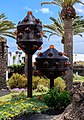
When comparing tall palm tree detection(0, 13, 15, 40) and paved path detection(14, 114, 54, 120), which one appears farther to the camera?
tall palm tree detection(0, 13, 15, 40)

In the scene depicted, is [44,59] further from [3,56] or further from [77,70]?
[77,70]

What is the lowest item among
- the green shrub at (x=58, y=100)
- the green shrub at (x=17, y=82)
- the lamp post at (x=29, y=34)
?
the green shrub at (x=17, y=82)

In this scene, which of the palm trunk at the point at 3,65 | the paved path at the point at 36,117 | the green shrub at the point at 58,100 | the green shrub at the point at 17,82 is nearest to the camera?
the paved path at the point at 36,117

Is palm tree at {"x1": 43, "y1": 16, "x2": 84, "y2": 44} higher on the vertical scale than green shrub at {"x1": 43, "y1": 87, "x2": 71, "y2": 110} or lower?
higher

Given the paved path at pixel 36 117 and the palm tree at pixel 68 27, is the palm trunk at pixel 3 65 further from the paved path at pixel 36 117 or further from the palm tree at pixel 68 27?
the paved path at pixel 36 117

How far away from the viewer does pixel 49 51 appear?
519 inches

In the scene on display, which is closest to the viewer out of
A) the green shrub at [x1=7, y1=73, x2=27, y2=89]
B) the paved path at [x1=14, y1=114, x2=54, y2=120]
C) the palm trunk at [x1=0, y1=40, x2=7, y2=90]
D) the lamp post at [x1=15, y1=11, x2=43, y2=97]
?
the paved path at [x1=14, y1=114, x2=54, y2=120]

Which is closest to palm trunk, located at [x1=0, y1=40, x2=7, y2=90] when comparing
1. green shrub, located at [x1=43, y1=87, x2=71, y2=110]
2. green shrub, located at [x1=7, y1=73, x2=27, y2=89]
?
green shrub, located at [x1=7, y1=73, x2=27, y2=89]

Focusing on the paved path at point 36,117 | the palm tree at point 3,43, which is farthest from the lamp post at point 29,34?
the palm tree at point 3,43

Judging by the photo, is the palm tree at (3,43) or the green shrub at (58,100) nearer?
the green shrub at (58,100)

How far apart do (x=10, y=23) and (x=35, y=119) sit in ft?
88.3

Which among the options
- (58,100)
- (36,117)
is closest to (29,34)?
(58,100)

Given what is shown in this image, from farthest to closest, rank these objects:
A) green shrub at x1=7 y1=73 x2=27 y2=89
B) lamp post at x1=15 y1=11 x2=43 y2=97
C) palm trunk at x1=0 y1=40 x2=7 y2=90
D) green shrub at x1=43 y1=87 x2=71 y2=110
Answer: palm trunk at x1=0 y1=40 x2=7 y2=90 < green shrub at x1=7 y1=73 x2=27 y2=89 < lamp post at x1=15 y1=11 x2=43 y2=97 < green shrub at x1=43 y1=87 x2=71 y2=110

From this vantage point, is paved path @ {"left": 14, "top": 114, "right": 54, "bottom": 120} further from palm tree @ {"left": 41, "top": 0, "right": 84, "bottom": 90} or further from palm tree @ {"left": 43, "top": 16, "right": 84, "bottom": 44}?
palm tree @ {"left": 43, "top": 16, "right": 84, "bottom": 44}
